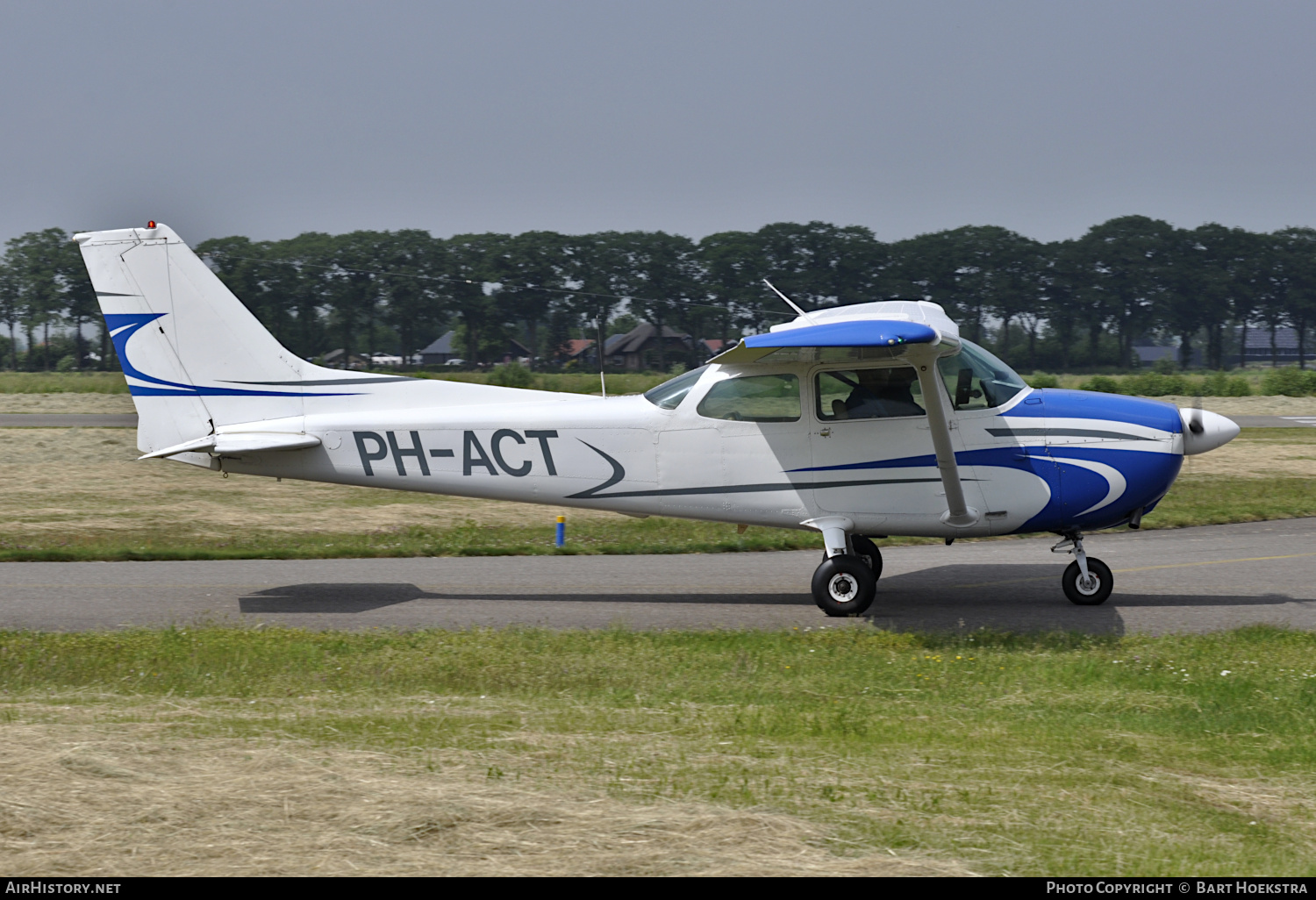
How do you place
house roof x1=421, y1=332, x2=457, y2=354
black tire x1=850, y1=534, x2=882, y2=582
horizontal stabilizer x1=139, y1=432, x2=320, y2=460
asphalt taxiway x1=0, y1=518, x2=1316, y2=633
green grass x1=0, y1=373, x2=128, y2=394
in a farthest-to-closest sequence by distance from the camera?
house roof x1=421, y1=332, x2=457, y2=354 → green grass x1=0, y1=373, x2=128, y2=394 → black tire x1=850, y1=534, x2=882, y2=582 → horizontal stabilizer x1=139, y1=432, x2=320, y2=460 → asphalt taxiway x1=0, y1=518, x2=1316, y2=633

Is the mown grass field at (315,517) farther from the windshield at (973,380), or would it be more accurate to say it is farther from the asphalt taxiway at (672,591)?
the windshield at (973,380)

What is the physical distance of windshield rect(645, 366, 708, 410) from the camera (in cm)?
1122

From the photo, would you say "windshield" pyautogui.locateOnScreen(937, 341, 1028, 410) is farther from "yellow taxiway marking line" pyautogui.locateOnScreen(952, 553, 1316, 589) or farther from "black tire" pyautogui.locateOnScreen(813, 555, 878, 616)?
"yellow taxiway marking line" pyautogui.locateOnScreen(952, 553, 1316, 589)

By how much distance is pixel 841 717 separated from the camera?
6902 millimetres

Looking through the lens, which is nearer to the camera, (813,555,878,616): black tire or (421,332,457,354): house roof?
(813,555,878,616): black tire

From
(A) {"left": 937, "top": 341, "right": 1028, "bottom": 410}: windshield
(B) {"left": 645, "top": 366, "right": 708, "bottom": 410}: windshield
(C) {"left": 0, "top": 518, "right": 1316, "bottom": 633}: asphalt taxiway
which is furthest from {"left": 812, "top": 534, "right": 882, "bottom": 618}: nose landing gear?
(B) {"left": 645, "top": 366, "right": 708, "bottom": 410}: windshield

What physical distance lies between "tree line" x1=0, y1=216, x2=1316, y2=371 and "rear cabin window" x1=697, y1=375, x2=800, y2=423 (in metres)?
17.9

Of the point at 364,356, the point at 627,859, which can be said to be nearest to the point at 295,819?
the point at 627,859

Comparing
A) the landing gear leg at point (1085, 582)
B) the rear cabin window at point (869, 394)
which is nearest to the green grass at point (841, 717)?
the landing gear leg at point (1085, 582)

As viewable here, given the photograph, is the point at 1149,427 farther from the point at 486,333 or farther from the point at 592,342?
the point at 486,333

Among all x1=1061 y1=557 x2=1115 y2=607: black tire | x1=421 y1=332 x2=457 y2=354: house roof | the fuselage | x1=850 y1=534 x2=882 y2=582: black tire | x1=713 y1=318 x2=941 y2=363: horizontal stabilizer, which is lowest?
x1=1061 y1=557 x2=1115 y2=607: black tire

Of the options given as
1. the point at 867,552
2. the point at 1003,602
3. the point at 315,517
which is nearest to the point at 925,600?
the point at 1003,602
